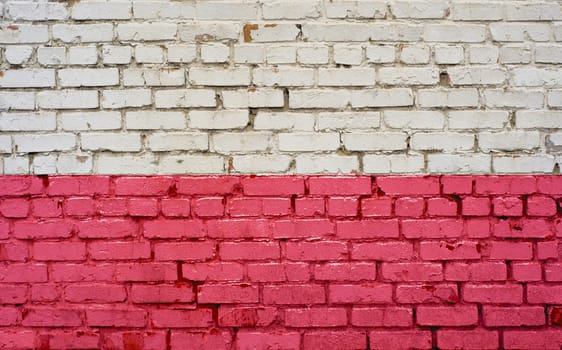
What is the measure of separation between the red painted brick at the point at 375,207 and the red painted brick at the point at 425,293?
0.34 m

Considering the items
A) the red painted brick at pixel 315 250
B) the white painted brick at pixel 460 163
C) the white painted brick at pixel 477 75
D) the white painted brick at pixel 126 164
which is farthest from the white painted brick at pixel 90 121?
the white painted brick at pixel 477 75

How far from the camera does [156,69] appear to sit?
77.2 inches

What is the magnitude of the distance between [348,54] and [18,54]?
148 cm

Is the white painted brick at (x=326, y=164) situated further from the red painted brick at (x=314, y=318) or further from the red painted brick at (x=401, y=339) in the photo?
the red painted brick at (x=401, y=339)

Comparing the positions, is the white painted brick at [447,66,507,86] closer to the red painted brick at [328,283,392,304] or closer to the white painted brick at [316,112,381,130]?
the white painted brick at [316,112,381,130]

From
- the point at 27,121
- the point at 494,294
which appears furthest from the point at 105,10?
the point at 494,294

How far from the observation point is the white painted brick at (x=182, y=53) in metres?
1.95

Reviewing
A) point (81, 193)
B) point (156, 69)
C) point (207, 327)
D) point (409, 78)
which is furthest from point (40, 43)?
point (409, 78)

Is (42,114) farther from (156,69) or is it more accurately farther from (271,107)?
(271,107)

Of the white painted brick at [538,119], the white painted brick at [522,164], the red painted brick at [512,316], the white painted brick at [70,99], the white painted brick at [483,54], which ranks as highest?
the white painted brick at [483,54]

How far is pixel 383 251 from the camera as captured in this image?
76.7 inches

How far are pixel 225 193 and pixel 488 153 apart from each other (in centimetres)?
120

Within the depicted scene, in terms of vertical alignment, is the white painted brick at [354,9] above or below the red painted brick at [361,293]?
above

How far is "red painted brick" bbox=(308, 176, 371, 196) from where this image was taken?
194 centimetres
